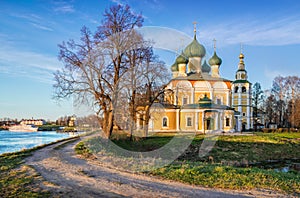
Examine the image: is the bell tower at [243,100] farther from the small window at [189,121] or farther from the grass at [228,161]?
the grass at [228,161]

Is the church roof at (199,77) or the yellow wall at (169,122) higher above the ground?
the church roof at (199,77)

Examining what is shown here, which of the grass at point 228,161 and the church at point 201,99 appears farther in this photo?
the church at point 201,99

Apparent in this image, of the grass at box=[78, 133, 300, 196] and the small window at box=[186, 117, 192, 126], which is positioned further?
the small window at box=[186, 117, 192, 126]

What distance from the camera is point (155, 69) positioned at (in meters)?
16.4

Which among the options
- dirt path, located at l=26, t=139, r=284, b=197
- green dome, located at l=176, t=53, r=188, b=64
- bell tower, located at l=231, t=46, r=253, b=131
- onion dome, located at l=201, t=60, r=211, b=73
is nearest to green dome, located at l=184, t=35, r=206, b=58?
green dome, located at l=176, t=53, r=188, b=64

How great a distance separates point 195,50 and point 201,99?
7.86 meters

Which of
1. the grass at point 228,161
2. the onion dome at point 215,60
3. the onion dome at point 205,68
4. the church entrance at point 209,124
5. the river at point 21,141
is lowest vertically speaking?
the river at point 21,141

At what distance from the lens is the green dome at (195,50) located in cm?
3284

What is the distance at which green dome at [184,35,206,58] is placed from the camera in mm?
32844

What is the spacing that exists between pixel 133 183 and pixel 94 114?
810 cm

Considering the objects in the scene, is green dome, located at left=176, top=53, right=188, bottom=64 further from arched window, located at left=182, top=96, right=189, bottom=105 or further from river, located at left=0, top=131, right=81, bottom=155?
river, located at left=0, top=131, right=81, bottom=155

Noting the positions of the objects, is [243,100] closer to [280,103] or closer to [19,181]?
[280,103]

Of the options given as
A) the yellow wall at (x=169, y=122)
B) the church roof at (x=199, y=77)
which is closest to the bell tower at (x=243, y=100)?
the church roof at (x=199, y=77)

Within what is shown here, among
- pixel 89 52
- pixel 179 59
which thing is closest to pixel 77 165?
pixel 89 52
